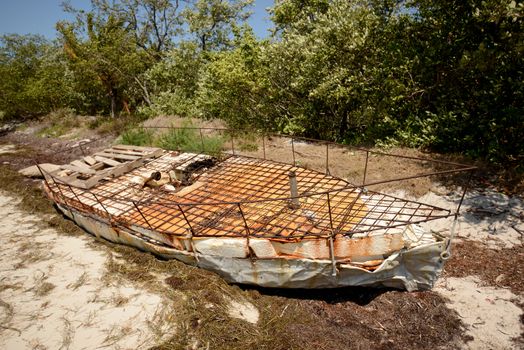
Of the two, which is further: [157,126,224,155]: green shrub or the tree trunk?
the tree trunk

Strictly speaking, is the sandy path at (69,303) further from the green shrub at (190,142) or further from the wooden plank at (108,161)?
the green shrub at (190,142)

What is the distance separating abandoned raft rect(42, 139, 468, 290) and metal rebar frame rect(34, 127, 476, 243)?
0.02 meters

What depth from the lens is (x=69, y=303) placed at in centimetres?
563

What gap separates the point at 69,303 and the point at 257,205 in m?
3.92

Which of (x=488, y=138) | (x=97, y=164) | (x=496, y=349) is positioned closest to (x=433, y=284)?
(x=496, y=349)

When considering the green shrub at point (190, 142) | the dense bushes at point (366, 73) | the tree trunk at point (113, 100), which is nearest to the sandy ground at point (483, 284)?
the dense bushes at point (366, 73)

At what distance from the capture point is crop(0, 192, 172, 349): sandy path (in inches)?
191

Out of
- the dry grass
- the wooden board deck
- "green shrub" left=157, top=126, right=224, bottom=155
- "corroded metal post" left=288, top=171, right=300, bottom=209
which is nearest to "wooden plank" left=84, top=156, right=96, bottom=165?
the wooden board deck

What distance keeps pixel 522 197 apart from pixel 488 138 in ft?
7.05

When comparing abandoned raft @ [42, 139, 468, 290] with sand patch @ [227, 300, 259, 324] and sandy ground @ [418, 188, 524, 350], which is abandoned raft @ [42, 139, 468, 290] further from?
sandy ground @ [418, 188, 524, 350]

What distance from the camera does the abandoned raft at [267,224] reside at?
4.84 m

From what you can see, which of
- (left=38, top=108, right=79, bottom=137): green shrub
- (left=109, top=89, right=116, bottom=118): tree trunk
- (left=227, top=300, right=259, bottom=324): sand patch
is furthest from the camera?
(left=109, top=89, right=116, bottom=118): tree trunk

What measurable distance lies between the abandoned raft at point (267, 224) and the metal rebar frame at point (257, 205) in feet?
0.07

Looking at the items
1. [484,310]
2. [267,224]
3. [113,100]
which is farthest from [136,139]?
[484,310]
